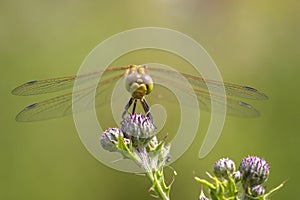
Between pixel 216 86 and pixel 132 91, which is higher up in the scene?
pixel 216 86

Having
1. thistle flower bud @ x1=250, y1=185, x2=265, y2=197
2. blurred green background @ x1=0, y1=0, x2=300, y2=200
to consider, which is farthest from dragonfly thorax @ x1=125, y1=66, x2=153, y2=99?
blurred green background @ x1=0, y1=0, x2=300, y2=200

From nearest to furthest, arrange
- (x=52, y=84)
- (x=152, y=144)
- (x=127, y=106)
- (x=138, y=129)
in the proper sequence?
(x=138, y=129), (x=152, y=144), (x=127, y=106), (x=52, y=84)

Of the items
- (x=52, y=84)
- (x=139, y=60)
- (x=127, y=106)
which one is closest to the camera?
(x=127, y=106)

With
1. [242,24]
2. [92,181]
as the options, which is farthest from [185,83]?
[242,24]

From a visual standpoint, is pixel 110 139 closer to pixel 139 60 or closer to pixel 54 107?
pixel 54 107

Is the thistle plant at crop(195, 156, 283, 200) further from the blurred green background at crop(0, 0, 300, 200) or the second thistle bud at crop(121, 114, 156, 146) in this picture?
the blurred green background at crop(0, 0, 300, 200)

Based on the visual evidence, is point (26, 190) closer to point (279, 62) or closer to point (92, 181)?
point (92, 181)

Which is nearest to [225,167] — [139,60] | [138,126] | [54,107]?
[138,126]
